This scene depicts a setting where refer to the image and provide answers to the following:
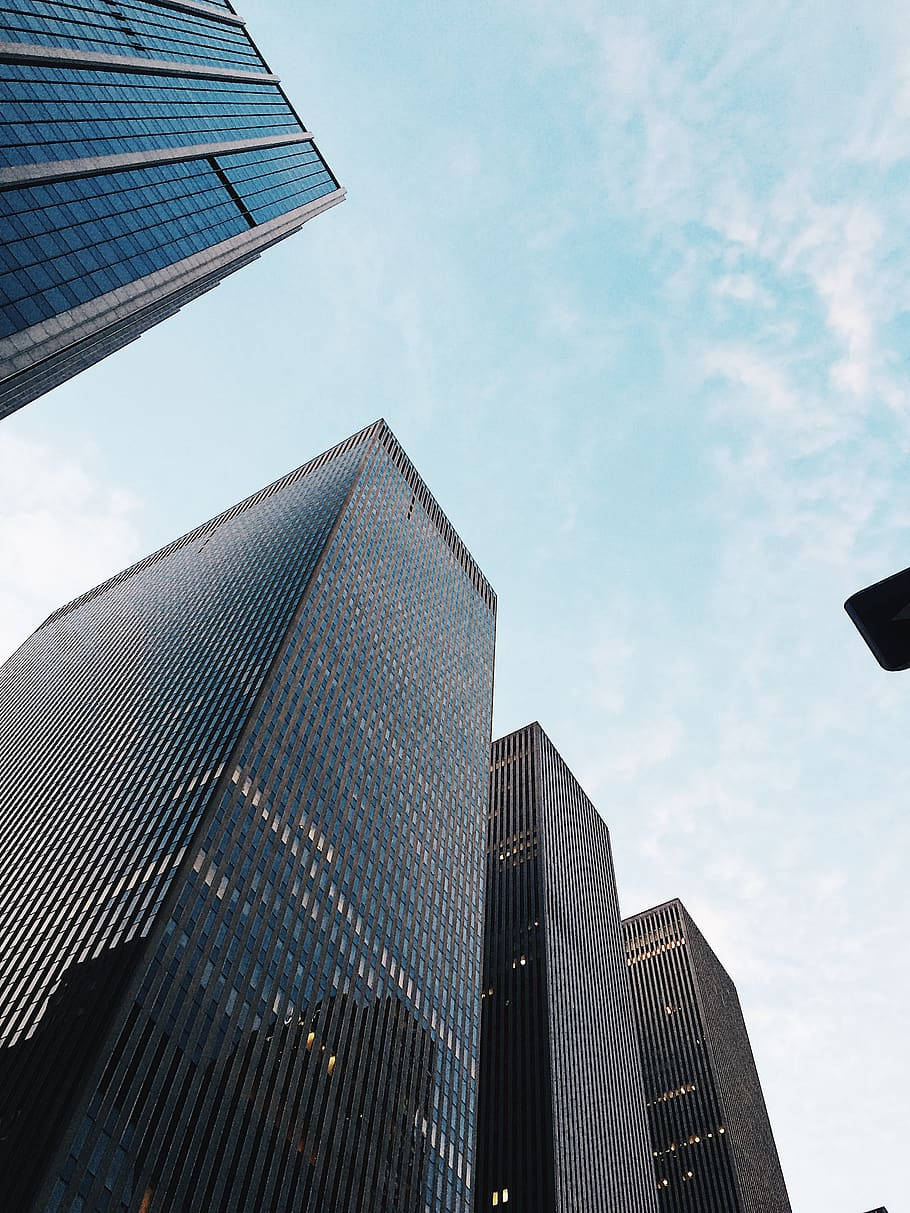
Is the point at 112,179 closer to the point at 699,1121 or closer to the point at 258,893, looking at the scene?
the point at 258,893

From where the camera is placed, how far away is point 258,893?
266ft

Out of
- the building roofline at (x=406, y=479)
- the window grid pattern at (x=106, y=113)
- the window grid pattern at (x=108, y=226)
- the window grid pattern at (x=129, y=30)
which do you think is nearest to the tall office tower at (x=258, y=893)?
the building roofline at (x=406, y=479)

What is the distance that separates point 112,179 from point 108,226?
763 centimetres

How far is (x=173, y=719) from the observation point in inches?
4232

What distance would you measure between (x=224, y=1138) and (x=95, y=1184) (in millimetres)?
10861

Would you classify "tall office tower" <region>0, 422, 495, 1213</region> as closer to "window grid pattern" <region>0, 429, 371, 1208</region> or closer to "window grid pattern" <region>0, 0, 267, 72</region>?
"window grid pattern" <region>0, 429, 371, 1208</region>

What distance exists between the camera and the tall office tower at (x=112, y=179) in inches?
2692

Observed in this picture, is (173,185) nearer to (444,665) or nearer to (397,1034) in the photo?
(444,665)

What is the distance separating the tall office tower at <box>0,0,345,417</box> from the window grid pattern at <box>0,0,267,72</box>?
0.25 metres

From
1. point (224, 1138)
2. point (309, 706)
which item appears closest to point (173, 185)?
point (309, 706)

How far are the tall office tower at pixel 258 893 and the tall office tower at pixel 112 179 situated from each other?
1608 inches

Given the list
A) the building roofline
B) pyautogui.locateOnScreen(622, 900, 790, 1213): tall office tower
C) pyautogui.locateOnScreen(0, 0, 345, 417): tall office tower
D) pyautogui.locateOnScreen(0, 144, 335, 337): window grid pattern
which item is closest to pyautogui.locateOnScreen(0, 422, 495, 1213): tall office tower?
the building roofline

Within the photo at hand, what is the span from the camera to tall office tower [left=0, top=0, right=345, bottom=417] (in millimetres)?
68375

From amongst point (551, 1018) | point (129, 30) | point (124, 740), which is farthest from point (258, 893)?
point (129, 30)
